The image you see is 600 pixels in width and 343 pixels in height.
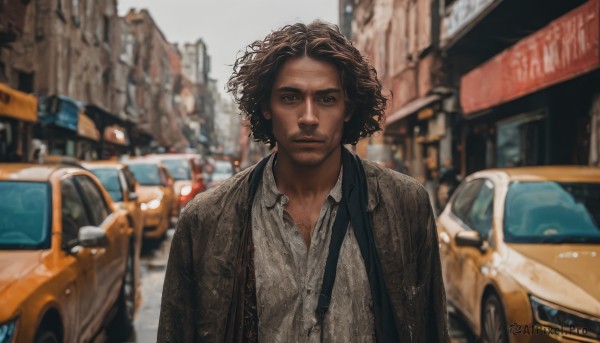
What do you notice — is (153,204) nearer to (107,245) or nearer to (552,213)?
(107,245)

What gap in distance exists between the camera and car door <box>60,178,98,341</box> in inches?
Answer: 185

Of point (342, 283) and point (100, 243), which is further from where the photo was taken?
point (100, 243)

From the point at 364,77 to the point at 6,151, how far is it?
17.1 metres

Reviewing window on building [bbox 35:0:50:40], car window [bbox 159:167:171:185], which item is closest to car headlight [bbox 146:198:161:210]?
car window [bbox 159:167:171:185]

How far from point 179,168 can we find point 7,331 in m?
14.1

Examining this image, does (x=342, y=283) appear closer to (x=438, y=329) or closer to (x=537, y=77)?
(x=438, y=329)

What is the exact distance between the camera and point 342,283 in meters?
2.02

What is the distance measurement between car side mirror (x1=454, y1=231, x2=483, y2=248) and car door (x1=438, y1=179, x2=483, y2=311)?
35 cm

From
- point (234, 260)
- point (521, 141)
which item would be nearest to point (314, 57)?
point (234, 260)

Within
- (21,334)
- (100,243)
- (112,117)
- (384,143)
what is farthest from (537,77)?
(384,143)

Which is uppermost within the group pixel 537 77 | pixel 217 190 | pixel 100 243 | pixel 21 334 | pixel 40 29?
pixel 40 29

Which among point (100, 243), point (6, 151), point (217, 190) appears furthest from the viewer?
point (6, 151)

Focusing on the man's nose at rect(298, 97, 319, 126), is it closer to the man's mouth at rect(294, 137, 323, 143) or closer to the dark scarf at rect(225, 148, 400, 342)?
the man's mouth at rect(294, 137, 323, 143)

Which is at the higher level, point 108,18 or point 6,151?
point 108,18
